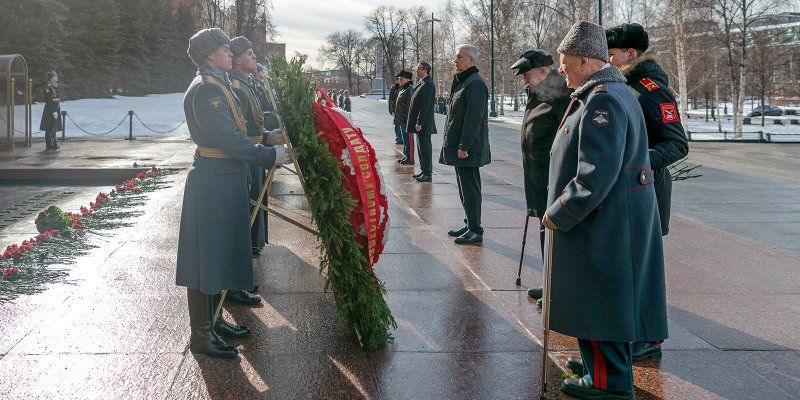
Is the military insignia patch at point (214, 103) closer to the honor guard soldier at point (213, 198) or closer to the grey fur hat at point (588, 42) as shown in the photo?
the honor guard soldier at point (213, 198)

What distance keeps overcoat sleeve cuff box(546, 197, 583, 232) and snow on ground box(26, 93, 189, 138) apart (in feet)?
80.9

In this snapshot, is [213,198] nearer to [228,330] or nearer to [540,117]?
[228,330]

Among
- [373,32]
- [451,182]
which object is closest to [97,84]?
[451,182]

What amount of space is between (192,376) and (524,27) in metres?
59.4

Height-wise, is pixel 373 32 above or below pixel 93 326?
above

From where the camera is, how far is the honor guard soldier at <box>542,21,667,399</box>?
366 centimetres

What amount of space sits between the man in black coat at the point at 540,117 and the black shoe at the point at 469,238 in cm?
201

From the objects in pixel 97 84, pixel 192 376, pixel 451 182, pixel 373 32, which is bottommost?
pixel 192 376

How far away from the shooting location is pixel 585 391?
3.96 metres

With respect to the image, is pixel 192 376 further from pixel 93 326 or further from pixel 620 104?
pixel 620 104

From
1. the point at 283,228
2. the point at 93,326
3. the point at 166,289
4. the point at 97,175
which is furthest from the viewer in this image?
the point at 97,175

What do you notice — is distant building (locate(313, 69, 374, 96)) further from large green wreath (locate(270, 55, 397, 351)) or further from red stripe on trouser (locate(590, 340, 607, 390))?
red stripe on trouser (locate(590, 340, 607, 390))

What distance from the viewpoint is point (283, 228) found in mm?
8992

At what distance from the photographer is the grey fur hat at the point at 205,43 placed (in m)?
4.78
